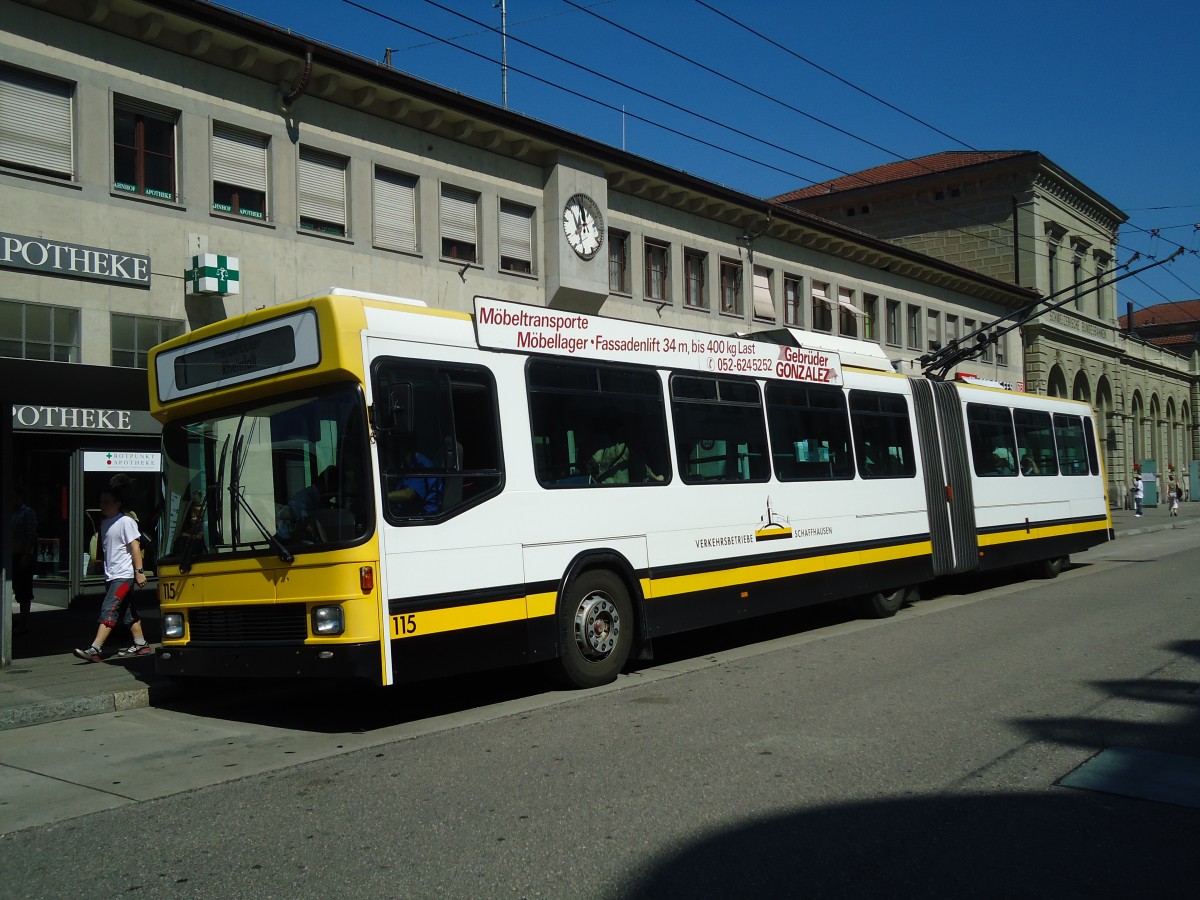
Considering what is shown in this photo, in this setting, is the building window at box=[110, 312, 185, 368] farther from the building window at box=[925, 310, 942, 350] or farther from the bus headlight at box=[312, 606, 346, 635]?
the building window at box=[925, 310, 942, 350]

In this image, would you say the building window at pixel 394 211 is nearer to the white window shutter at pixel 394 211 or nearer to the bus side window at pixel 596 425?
the white window shutter at pixel 394 211

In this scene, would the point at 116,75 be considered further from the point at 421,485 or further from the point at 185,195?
the point at 421,485

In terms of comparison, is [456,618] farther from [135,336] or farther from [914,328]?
[914,328]

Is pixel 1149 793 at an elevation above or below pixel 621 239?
below

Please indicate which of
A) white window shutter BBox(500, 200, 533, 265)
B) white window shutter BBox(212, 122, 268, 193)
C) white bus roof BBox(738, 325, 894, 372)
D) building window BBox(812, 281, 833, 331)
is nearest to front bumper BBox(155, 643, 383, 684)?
white bus roof BBox(738, 325, 894, 372)

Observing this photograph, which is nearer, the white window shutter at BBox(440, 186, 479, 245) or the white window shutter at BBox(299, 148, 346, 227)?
the white window shutter at BBox(299, 148, 346, 227)

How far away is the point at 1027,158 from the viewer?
155 ft

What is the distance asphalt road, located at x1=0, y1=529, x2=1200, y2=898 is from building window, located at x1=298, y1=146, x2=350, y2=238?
1068 cm

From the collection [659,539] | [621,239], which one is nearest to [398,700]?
[659,539]

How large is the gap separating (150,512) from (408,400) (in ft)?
41.9

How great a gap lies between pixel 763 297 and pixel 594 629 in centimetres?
A: 2124

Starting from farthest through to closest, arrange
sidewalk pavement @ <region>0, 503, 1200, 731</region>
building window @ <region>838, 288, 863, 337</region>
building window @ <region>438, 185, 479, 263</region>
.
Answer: building window @ <region>838, 288, 863, 337</region> → building window @ <region>438, 185, 479, 263</region> → sidewalk pavement @ <region>0, 503, 1200, 731</region>

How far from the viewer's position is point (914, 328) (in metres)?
38.5

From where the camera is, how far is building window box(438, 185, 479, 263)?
2136 centimetres
